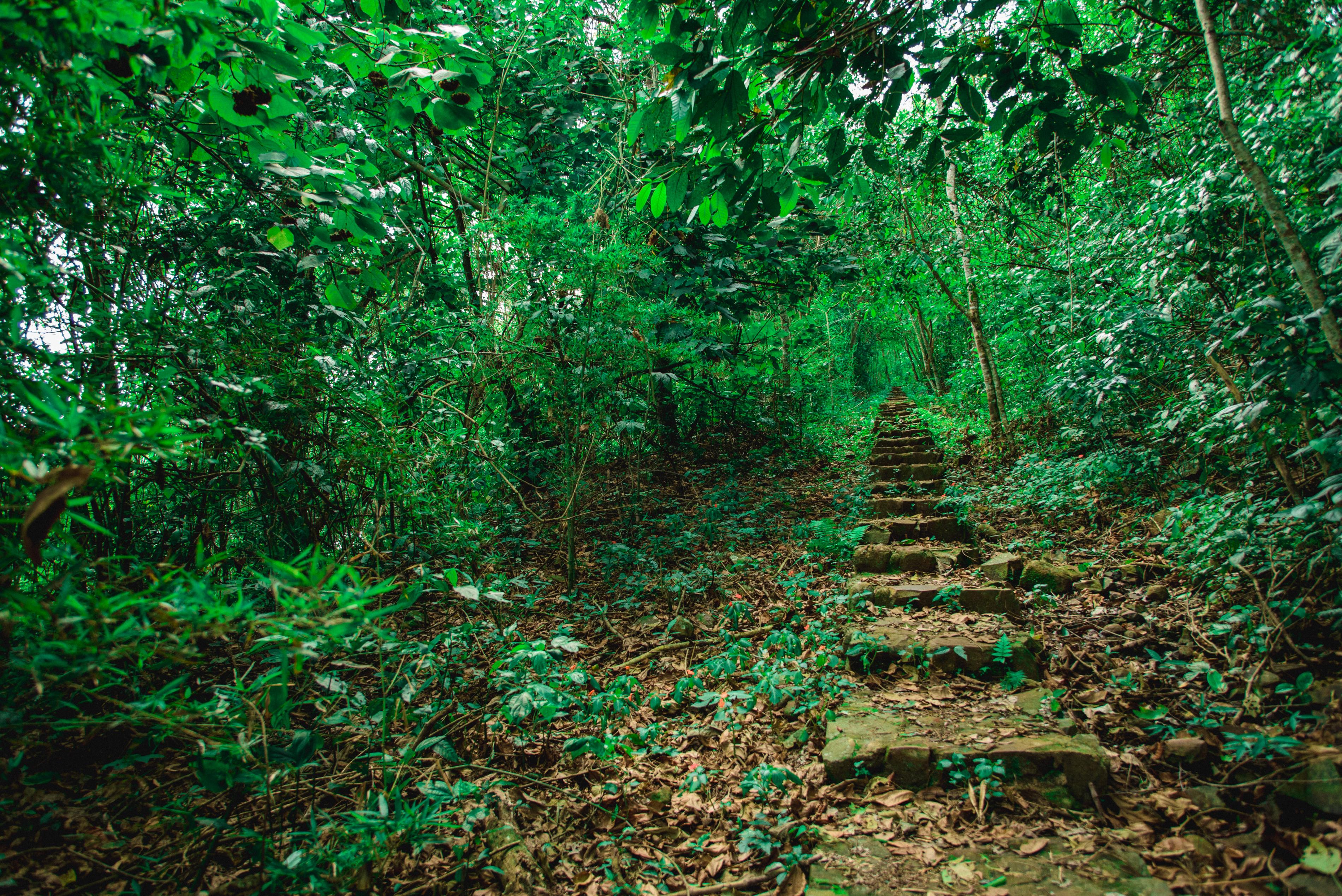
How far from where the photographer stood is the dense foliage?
1.37m

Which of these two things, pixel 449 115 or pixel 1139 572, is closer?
pixel 449 115

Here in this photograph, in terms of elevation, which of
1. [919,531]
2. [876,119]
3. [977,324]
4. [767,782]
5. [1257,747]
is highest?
[977,324]

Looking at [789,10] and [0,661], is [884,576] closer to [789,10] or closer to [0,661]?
[789,10]

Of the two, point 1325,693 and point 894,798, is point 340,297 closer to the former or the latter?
point 894,798

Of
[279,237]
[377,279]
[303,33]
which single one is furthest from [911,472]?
[303,33]

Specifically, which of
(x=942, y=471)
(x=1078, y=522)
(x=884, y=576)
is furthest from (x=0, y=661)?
(x=942, y=471)

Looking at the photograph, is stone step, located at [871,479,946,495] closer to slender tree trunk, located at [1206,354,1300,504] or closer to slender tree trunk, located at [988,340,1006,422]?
slender tree trunk, located at [988,340,1006,422]

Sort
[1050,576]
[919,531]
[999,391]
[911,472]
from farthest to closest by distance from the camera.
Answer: [999,391], [911,472], [919,531], [1050,576]

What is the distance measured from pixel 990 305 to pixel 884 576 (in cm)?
530

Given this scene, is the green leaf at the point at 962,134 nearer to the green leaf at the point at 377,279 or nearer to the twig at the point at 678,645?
the green leaf at the point at 377,279

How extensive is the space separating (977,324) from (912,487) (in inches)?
130

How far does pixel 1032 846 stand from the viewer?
1866 mm

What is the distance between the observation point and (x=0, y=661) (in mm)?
1420

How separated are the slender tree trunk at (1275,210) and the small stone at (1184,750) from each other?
1493 millimetres
